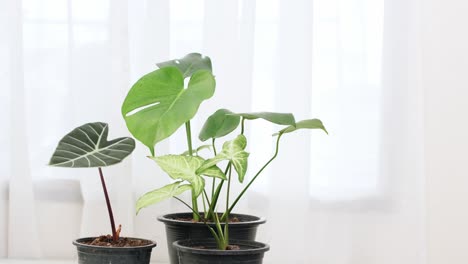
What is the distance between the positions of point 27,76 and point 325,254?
93 cm

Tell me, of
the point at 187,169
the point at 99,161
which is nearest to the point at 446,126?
the point at 187,169

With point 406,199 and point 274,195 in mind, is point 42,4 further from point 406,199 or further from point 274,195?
point 406,199

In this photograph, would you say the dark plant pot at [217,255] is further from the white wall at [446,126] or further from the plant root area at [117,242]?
the white wall at [446,126]

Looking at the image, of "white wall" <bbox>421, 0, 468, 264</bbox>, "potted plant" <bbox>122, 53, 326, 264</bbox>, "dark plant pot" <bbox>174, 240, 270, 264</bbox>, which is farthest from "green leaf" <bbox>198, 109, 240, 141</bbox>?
"white wall" <bbox>421, 0, 468, 264</bbox>

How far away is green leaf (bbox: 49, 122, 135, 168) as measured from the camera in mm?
1300

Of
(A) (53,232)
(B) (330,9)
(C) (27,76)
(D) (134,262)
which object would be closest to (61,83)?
(C) (27,76)

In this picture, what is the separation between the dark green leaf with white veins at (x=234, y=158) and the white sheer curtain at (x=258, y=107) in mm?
423

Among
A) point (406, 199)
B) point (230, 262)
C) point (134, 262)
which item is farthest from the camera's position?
point (406, 199)

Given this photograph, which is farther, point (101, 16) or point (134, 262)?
point (101, 16)

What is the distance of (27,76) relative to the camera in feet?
5.89

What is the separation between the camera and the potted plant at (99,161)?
1315 mm

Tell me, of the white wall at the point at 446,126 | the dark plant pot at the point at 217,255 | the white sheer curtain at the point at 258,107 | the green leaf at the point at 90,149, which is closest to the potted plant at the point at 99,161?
the green leaf at the point at 90,149

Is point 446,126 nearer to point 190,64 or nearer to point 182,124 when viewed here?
point 190,64

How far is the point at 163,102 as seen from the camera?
4.09 feet
